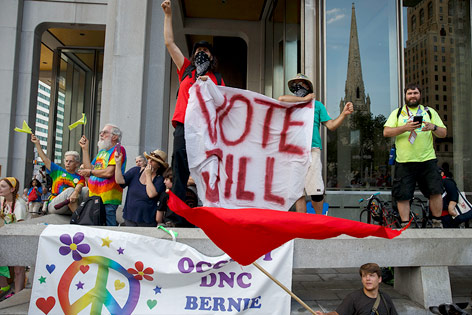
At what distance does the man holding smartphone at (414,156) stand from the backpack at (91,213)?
3.76 metres

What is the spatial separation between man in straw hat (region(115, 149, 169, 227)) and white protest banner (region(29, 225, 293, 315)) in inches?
48.0

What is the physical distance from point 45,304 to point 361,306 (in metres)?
2.86

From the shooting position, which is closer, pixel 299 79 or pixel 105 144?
pixel 299 79

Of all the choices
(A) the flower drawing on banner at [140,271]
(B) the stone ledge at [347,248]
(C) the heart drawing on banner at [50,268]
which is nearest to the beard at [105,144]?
(B) the stone ledge at [347,248]

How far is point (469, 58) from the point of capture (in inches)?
389

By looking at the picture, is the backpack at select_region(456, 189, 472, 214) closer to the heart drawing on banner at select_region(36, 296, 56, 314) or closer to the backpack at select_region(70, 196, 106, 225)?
the backpack at select_region(70, 196, 106, 225)

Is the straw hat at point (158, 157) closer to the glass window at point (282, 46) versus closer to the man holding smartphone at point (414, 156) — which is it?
the man holding smartphone at point (414, 156)

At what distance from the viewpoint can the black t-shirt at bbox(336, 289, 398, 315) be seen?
334cm

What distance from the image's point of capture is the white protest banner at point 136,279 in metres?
3.50

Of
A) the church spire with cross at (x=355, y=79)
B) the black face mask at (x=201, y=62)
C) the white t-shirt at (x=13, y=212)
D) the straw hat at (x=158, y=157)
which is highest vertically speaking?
the church spire with cross at (x=355, y=79)

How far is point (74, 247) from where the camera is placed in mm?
3574

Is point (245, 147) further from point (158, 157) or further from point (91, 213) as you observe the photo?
point (91, 213)

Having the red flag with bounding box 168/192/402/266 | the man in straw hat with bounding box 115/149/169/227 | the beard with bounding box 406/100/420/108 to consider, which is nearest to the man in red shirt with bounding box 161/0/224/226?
the man in straw hat with bounding box 115/149/169/227

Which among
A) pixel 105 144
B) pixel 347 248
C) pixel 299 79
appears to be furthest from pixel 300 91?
pixel 105 144
